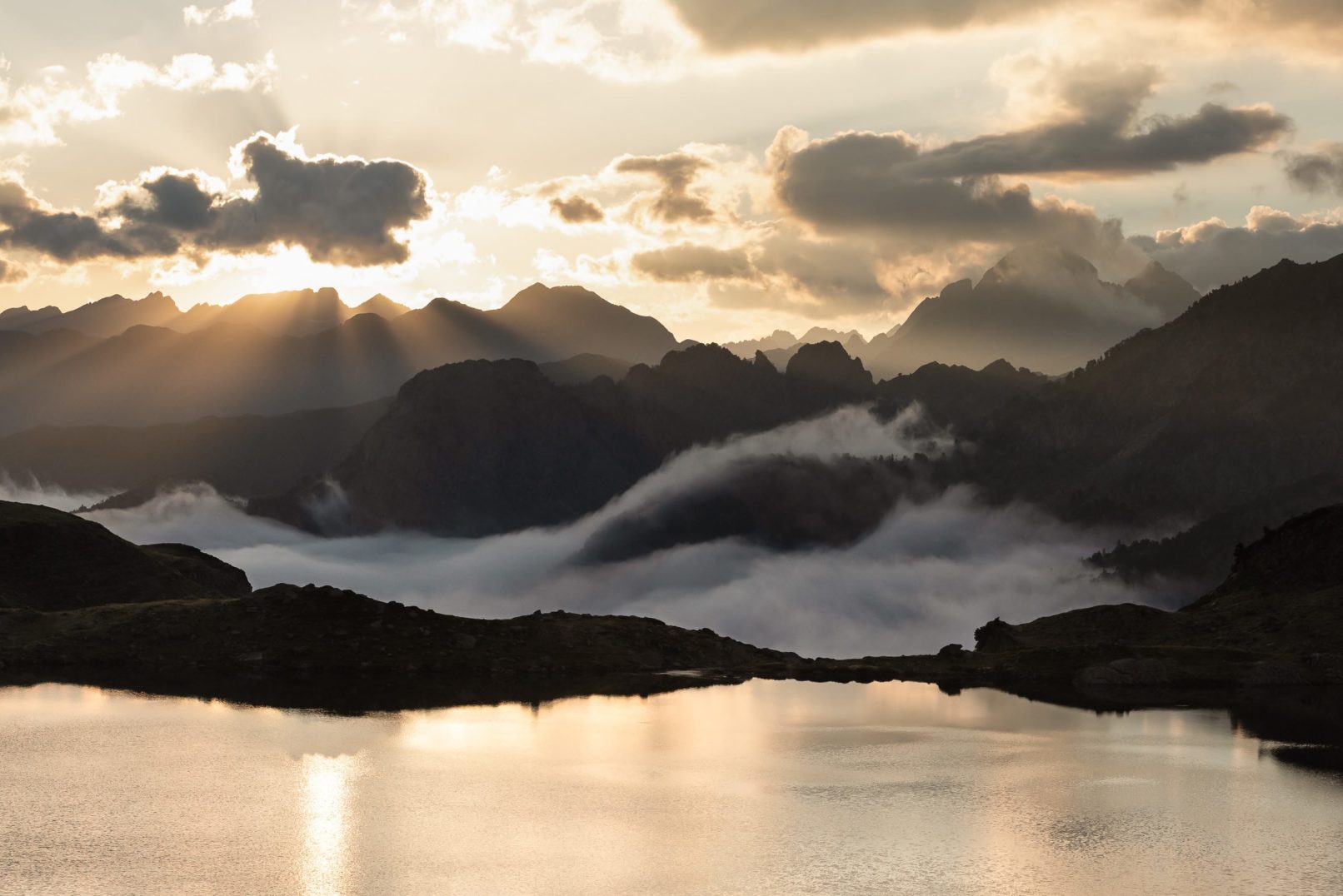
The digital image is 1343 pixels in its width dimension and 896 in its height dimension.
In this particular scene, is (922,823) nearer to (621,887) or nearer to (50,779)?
(621,887)

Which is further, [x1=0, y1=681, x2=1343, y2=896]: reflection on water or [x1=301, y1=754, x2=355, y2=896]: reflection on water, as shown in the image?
[x1=0, y1=681, x2=1343, y2=896]: reflection on water

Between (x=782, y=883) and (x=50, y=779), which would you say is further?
(x=50, y=779)

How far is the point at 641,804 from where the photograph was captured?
109 m

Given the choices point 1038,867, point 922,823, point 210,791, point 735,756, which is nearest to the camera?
point 1038,867

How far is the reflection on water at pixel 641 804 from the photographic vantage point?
84875 millimetres

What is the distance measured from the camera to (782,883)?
8288 cm

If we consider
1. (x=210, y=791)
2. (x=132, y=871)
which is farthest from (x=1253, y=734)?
(x=132, y=871)

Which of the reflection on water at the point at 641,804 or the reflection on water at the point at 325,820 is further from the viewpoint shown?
the reflection on water at the point at 641,804

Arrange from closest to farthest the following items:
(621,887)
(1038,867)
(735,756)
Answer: (621,887) < (1038,867) < (735,756)

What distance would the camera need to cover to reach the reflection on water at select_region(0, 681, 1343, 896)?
278 ft

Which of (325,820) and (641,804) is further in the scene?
(641,804)

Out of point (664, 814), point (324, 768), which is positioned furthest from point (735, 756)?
point (324, 768)

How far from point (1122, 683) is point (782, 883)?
126 metres

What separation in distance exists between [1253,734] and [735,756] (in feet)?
196
